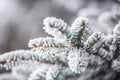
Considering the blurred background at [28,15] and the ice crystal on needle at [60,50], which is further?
the blurred background at [28,15]

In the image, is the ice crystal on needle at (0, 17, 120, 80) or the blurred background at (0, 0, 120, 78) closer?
the ice crystal on needle at (0, 17, 120, 80)

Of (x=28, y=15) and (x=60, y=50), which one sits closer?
(x=60, y=50)

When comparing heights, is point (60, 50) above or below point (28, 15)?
below

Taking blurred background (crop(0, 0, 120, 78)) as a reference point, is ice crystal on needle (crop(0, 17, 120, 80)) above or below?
below

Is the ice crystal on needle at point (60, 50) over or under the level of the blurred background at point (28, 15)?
under
